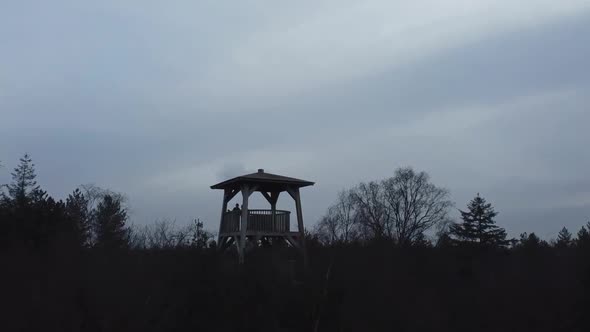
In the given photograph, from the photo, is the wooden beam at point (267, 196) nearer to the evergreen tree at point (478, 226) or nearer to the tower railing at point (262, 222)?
the tower railing at point (262, 222)

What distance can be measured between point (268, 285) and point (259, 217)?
3.41m

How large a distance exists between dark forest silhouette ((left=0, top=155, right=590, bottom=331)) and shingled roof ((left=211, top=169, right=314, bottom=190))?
7.28ft

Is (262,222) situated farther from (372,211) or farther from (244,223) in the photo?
(372,211)

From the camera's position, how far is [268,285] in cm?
2122

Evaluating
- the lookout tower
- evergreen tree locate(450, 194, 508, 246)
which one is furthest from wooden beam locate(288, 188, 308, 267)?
evergreen tree locate(450, 194, 508, 246)

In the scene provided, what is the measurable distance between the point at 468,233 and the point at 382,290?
29007 mm

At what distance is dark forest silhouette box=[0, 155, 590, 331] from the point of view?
17.8 metres

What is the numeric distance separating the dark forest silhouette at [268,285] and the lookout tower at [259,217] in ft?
2.04

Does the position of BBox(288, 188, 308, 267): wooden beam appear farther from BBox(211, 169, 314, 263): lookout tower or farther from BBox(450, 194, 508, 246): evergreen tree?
BBox(450, 194, 508, 246): evergreen tree

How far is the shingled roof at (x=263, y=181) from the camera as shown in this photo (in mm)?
23252

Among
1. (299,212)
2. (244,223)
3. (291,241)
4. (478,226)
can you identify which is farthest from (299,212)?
(478,226)

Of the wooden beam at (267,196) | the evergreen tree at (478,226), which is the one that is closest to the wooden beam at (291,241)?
the wooden beam at (267,196)

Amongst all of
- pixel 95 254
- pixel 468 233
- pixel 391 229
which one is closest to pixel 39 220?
pixel 95 254

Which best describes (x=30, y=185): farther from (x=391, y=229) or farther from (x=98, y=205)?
(x=391, y=229)
